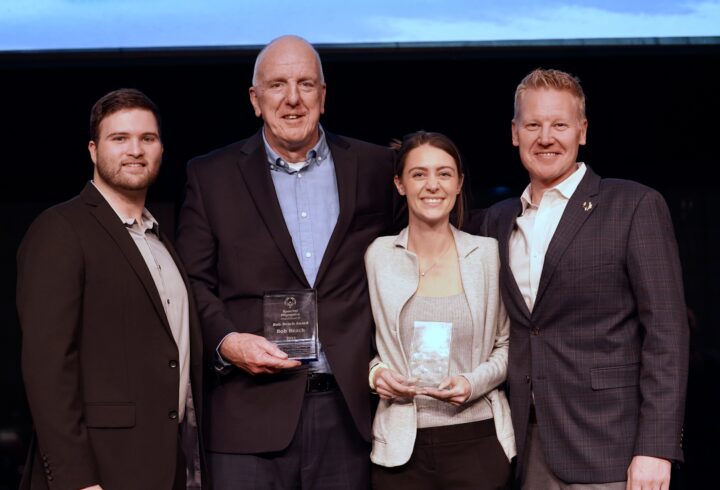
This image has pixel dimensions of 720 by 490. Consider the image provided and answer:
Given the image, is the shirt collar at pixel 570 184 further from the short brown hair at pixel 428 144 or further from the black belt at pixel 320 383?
the black belt at pixel 320 383

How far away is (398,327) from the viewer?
Answer: 275 cm

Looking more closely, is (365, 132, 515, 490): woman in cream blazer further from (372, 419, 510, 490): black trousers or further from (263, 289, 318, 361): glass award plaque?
(263, 289, 318, 361): glass award plaque

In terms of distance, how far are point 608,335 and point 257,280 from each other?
1006mm

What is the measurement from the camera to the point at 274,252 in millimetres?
2846

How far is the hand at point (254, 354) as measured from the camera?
8.77 ft

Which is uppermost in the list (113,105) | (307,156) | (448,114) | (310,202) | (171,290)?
(448,114)

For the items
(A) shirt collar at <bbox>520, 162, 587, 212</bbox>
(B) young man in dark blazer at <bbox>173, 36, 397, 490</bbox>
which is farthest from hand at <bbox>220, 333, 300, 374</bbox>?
(A) shirt collar at <bbox>520, 162, 587, 212</bbox>

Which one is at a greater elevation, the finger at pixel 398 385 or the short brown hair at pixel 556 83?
the short brown hair at pixel 556 83

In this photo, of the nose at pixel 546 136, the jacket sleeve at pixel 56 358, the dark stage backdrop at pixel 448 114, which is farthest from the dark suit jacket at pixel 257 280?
the dark stage backdrop at pixel 448 114

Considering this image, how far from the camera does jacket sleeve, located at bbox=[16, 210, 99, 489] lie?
2404 millimetres

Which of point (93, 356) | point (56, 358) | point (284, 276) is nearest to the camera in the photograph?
point (56, 358)

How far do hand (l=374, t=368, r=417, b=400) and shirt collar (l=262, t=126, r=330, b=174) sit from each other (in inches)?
27.2

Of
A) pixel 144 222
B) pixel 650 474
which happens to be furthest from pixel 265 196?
pixel 650 474

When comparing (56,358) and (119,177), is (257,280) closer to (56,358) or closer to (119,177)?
(119,177)
